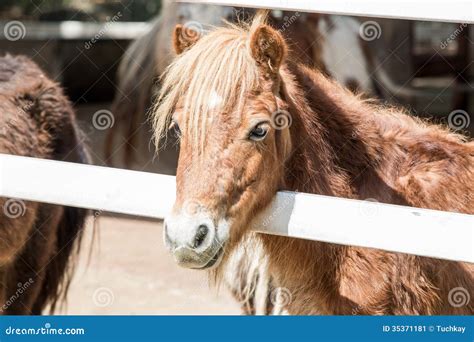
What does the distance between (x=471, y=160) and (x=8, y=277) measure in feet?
7.76

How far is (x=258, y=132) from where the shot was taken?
2.73 meters

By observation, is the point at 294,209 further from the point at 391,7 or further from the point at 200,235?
the point at 391,7

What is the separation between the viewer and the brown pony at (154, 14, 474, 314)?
2676 mm

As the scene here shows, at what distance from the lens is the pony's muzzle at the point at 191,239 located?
253 centimetres

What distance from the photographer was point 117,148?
856cm

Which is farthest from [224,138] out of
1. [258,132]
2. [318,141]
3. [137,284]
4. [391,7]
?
[137,284]

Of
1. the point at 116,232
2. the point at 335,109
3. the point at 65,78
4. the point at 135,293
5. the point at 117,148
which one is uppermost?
the point at 65,78

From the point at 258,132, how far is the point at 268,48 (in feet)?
0.98

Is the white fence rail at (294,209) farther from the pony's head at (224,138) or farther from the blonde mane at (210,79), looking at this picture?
the blonde mane at (210,79)

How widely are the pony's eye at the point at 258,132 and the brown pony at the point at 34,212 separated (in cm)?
151

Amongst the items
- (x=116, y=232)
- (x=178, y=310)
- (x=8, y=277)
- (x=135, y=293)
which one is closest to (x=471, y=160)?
(x=8, y=277)

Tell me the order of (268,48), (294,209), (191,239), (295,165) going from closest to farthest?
1. (191,239)
2. (294,209)
3. (268,48)
4. (295,165)

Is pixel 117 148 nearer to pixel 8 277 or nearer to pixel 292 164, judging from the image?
pixel 8 277

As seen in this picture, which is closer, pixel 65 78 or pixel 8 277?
pixel 8 277
